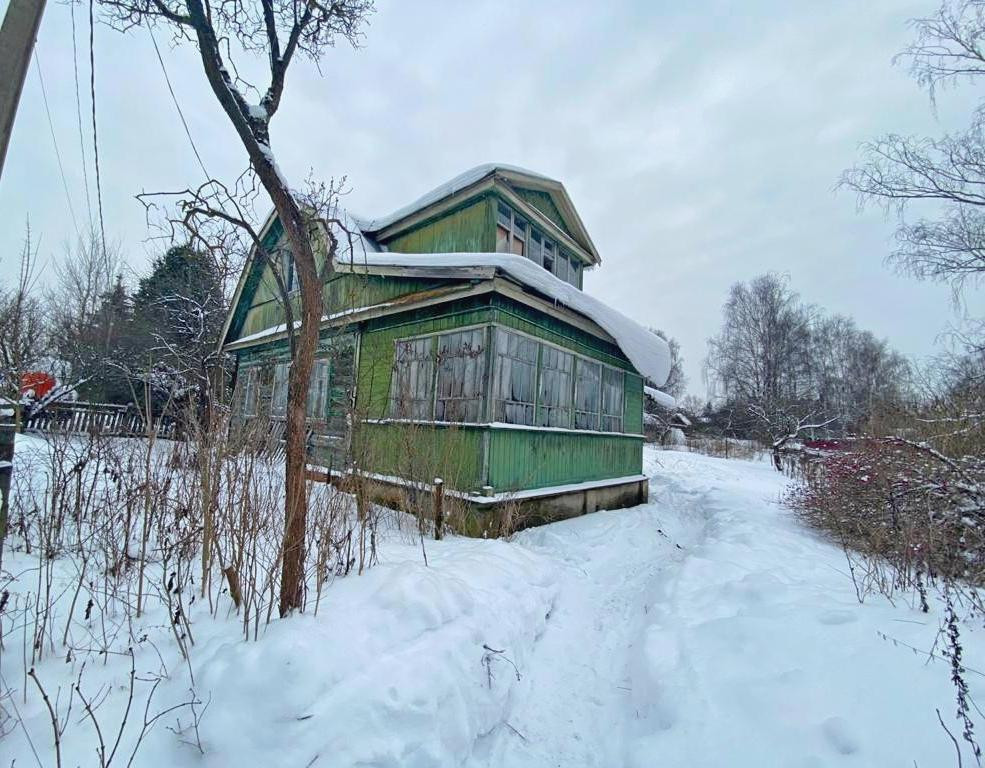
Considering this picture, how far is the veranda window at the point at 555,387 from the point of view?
742cm

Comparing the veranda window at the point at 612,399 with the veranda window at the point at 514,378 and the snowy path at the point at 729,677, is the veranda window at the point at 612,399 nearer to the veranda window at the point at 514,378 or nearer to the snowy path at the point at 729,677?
the veranda window at the point at 514,378

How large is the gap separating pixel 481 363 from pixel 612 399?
173 inches

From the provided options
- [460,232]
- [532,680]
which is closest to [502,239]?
[460,232]

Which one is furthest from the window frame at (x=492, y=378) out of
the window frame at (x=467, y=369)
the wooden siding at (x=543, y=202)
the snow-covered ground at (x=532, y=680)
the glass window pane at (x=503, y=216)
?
the wooden siding at (x=543, y=202)

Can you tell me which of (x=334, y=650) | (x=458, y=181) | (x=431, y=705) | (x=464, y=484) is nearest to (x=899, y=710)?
(x=431, y=705)

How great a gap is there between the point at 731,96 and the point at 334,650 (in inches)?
432

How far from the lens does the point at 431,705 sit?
2.22 m

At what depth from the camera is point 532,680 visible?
2.99 m

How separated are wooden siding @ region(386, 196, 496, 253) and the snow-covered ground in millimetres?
6548

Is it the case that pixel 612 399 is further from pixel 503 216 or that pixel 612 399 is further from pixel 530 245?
pixel 503 216

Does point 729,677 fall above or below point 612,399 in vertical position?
below

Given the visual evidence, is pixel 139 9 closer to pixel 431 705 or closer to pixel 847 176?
pixel 431 705

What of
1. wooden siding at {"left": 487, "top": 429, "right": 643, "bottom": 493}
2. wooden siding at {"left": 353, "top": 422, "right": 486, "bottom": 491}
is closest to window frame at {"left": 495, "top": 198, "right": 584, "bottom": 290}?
wooden siding at {"left": 487, "top": 429, "right": 643, "bottom": 493}

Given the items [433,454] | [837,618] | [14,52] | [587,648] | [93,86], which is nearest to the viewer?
[14,52]
